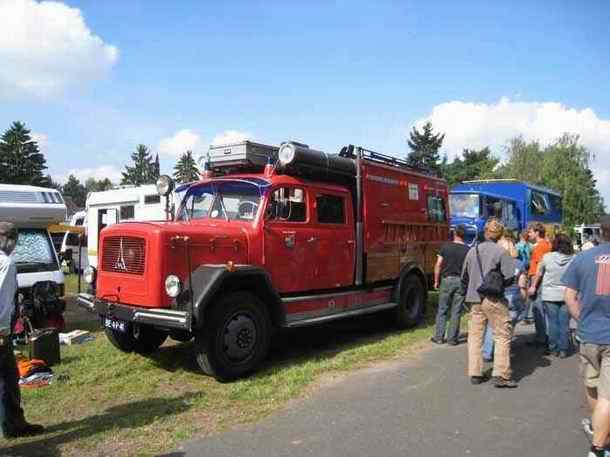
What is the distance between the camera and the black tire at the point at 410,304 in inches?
370

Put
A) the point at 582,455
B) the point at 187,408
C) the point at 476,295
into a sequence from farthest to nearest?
the point at 476,295
the point at 187,408
the point at 582,455

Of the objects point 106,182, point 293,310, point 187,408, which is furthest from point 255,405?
point 106,182

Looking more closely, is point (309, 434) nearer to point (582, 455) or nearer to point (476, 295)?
point (582, 455)

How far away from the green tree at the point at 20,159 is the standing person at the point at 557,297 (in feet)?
203

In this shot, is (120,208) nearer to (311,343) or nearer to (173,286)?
(311,343)

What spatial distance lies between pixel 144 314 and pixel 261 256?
1.71m

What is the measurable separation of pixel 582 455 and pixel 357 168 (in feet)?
17.4

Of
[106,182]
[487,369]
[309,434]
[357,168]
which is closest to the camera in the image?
[309,434]

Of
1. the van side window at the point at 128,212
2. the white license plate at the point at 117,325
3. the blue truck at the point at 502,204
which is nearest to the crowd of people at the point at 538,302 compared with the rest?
the white license plate at the point at 117,325

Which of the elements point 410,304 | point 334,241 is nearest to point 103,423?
point 334,241

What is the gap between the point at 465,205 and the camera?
18.2m

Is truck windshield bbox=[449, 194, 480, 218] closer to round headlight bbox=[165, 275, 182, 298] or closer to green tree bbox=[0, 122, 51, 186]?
round headlight bbox=[165, 275, 182, 298]

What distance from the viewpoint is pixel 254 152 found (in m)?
7.71

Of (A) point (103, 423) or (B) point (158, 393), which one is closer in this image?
(A) point (103, 423)
